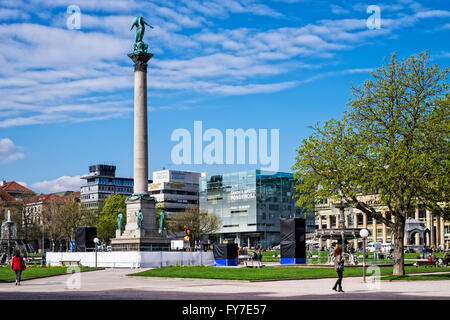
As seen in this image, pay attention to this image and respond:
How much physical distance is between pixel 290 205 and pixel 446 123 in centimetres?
14004

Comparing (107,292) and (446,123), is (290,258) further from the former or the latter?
(107,292)

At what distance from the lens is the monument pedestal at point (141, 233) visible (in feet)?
222

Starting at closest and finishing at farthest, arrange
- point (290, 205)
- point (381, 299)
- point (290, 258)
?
point (381, 299)
point (290, 258)
point (290, 205)

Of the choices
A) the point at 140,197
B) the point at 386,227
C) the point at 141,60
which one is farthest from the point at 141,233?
the point at 386,227

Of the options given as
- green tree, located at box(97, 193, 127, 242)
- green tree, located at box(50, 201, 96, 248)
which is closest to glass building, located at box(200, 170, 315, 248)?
green tree, located at box(50, 201, 96, 248)

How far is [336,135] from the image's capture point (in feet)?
138

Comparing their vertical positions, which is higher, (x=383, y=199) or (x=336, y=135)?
(x=336, y=135)

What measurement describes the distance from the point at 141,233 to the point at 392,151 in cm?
3500

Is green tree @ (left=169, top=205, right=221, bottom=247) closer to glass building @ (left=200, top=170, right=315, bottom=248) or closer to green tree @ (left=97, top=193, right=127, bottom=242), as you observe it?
green tree @ (left=97, top=193, right=127, bottom=242)

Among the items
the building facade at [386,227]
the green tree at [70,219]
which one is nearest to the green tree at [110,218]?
the green tree at [70,219]

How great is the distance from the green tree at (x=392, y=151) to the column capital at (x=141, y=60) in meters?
34.6

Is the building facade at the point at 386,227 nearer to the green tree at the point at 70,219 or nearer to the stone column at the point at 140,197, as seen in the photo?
the green tree at the point at 70,219

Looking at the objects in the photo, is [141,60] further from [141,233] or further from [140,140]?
[141,233]
